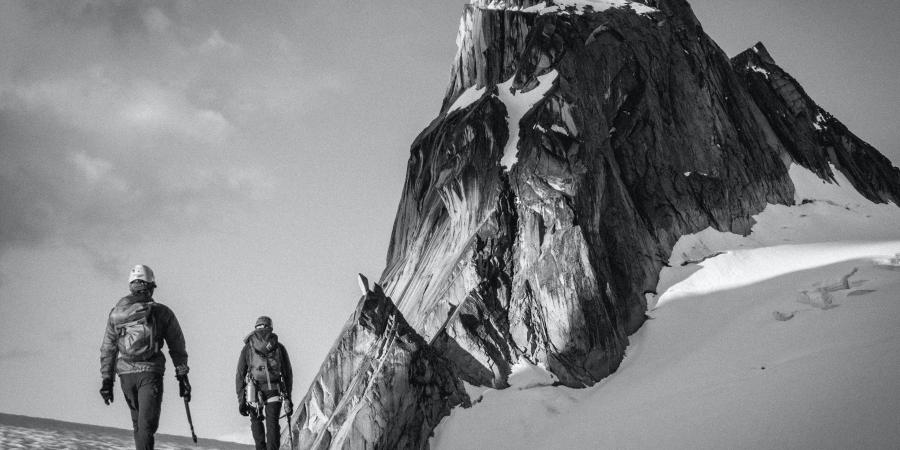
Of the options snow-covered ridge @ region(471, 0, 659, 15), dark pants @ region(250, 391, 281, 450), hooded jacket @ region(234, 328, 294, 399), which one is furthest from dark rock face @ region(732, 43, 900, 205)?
dark pants @ region(250, 391, 281, 450)

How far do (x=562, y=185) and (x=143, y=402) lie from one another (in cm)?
1905

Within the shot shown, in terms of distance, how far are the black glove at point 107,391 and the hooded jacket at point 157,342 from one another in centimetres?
8

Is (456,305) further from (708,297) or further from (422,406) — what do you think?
(708,297)

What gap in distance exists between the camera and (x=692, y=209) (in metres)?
30.0

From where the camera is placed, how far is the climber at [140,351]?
9.67 m

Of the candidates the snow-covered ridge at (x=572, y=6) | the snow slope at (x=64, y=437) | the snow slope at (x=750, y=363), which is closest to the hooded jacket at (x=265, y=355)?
the snow slope at (x=64, y=437)

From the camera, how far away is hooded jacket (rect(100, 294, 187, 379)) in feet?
32.1

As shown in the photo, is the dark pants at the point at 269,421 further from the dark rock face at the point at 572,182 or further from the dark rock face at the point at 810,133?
the dark rock face at the point at 810,133

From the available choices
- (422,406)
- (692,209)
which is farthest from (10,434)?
(692,209)

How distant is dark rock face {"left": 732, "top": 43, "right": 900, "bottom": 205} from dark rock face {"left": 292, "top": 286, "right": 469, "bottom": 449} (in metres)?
21.1

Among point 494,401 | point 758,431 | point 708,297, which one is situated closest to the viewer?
point 758,431

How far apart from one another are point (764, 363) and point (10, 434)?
1744 cm

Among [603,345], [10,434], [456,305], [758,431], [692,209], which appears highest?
[692,209]

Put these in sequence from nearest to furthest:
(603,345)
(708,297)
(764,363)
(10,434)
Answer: (10,434)
(764,363)
(603,345)
(708,297)
